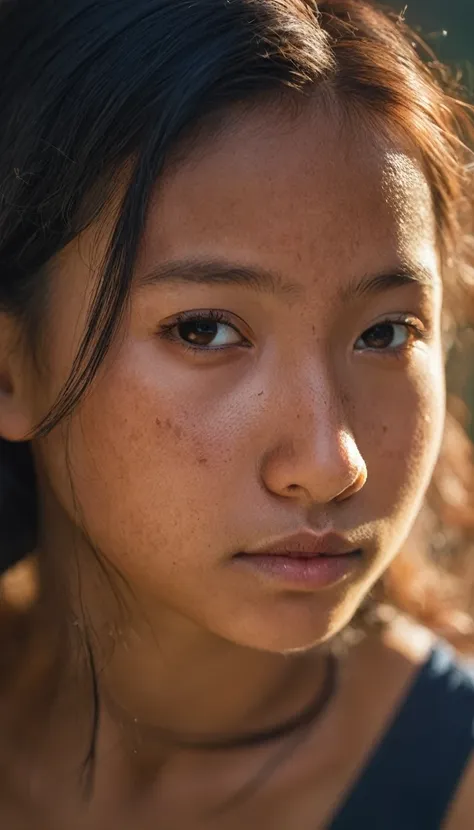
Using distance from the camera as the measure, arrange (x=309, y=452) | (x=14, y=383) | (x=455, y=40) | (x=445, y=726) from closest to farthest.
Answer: (x=309, y=452)
(x=14, y=383)
(x=445, y=726)
(x=455, y=40)

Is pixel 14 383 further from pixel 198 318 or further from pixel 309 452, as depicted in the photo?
pixel 309 452

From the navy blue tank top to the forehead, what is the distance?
2.46ft

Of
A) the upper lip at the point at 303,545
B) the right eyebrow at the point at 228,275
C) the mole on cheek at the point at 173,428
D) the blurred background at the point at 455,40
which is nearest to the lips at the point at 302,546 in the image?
the upper lip at the point at 303,545

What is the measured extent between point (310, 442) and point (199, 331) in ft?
0.68

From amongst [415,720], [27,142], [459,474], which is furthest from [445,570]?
[27,142]

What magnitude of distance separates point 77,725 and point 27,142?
36.3 inches

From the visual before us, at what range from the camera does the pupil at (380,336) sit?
65.2 inches

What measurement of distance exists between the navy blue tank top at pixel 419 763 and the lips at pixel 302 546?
1.42 feet

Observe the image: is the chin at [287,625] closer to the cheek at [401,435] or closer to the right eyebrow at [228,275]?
the cheek at [401,435]

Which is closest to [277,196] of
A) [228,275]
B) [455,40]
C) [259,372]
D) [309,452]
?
[228,275]

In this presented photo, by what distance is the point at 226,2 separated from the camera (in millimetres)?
1599

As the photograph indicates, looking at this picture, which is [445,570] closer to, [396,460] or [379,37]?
[396,460]

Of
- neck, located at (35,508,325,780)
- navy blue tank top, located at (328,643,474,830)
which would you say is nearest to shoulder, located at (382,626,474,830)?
navy blue tank top, located at (328,643,474,830)

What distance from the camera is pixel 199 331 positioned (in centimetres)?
158
